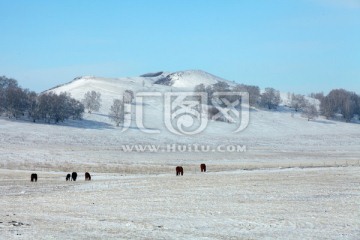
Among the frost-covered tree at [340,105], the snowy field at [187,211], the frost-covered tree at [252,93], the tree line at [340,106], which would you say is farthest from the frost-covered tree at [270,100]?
the snowy field at [187,211]

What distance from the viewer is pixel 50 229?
14.2 metres

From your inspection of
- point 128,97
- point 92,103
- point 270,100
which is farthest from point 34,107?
point 270,100

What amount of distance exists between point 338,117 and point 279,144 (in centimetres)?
6692

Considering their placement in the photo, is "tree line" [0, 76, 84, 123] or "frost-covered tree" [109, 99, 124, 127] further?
"frost-covered tree" [109, 99, 124, 127]

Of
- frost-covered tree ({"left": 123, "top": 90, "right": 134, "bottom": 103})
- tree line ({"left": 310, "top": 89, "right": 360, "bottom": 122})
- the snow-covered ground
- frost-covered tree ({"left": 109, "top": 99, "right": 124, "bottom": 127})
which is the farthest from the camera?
tree line ({"left": 310, "top": 89, "right": 360, "bottom": 122})

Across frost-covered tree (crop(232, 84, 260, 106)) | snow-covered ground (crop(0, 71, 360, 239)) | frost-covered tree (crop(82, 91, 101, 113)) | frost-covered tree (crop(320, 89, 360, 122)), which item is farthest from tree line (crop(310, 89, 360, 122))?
snow-covered ground (crop(0, 71, 360, 239))

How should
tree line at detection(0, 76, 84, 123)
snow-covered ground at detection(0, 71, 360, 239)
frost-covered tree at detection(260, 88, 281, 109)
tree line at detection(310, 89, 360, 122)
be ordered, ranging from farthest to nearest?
frost-covered tree at detection(260, 88, 281, 109)
tree line at detection(310, 89, 360, 122)
tree line at detection(0, 76, 84, 123)
snow-covered ground at detection(0, 71, 360, 239)

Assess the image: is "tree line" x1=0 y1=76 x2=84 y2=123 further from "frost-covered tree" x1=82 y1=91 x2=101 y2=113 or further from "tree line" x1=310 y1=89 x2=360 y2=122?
"tree line" x1=310 y1=89 x2=360 y2=122

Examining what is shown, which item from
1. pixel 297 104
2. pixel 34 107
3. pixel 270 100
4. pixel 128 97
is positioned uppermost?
pixel 270 100

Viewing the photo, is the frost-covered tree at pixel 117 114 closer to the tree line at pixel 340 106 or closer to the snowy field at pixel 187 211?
the tree line at pixel 340 106

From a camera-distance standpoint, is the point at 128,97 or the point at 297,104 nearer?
the point at 128,97


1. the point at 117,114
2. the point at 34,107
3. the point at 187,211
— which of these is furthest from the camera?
the point at 117,114

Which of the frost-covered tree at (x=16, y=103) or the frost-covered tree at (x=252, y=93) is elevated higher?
the frost-covered tree at (x=252, y=93)

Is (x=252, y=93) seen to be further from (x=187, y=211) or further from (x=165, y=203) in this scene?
(x=187, y=211)
